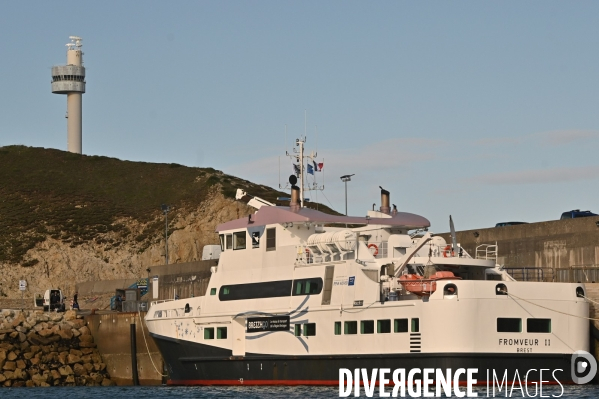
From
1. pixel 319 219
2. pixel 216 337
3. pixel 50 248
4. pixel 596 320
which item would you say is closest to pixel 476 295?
pixel 596 320

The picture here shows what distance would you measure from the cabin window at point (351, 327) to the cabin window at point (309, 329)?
117 cm

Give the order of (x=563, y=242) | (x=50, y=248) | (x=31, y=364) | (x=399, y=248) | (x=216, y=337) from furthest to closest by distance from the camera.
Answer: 1. (x=50, y=248)
2. (x=31, y=364)
3. (x=563, y=242)
4. (x=216, y=337)
5. (x=399, y=248)

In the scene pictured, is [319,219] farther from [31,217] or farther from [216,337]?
[31,217]

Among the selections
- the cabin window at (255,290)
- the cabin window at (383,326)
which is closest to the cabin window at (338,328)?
the cabin window at (383,326)

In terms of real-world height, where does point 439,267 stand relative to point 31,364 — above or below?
above

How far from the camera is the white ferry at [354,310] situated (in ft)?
83.2

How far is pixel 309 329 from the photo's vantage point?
93.3 feet

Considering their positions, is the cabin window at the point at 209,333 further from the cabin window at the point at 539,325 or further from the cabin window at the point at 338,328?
the cabin window at the point at 539,325

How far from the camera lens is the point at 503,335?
999 inches

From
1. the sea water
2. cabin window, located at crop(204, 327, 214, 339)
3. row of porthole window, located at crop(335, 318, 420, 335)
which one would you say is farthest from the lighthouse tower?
row of porthole window, located at crop(335, 318, 420, 335)

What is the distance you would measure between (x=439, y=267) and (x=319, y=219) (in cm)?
448

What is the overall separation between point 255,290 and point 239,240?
79.1 inches

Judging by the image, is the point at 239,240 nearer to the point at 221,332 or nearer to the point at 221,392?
the point at 221,332

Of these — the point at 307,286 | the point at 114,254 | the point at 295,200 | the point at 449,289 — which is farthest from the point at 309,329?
the point at 114,254
